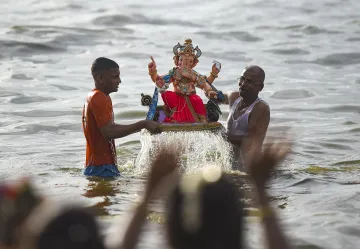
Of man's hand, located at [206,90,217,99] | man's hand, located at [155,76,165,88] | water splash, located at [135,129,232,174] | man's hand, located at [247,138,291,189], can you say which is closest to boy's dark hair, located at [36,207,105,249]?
man's hand, located at [247,138,291,189]

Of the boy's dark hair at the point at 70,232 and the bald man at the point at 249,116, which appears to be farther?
the bald man at the point at 249,116

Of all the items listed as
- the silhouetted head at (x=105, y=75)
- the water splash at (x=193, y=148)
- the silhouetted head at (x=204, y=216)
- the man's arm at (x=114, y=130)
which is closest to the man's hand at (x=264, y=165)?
the silhouetted head at (x=204, y=216)

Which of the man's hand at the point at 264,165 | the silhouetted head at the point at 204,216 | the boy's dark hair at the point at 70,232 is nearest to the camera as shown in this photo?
the boy's dark hair at the point at 70,232

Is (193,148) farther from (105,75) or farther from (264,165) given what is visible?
(264,165)

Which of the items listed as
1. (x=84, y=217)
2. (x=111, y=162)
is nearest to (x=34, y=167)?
(x=111, y=162)

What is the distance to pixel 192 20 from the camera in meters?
30.8

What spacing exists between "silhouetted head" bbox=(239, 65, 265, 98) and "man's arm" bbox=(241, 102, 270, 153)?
7.0 inches

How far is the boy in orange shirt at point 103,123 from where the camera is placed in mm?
9094

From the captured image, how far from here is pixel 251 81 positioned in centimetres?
990

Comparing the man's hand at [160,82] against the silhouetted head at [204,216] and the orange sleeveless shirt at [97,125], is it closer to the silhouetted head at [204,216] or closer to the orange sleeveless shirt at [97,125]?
the orange sleeveless shirt at [97,125]

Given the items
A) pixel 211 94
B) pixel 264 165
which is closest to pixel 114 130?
pixel 211 94

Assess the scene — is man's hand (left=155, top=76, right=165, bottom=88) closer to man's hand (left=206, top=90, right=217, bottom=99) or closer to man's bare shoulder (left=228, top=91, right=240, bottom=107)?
man's hand (left=206, top=90, right=217, bottom=99)

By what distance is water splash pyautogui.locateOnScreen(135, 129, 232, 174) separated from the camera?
32.6 feet

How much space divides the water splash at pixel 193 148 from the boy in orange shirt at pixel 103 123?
24.2 inches
